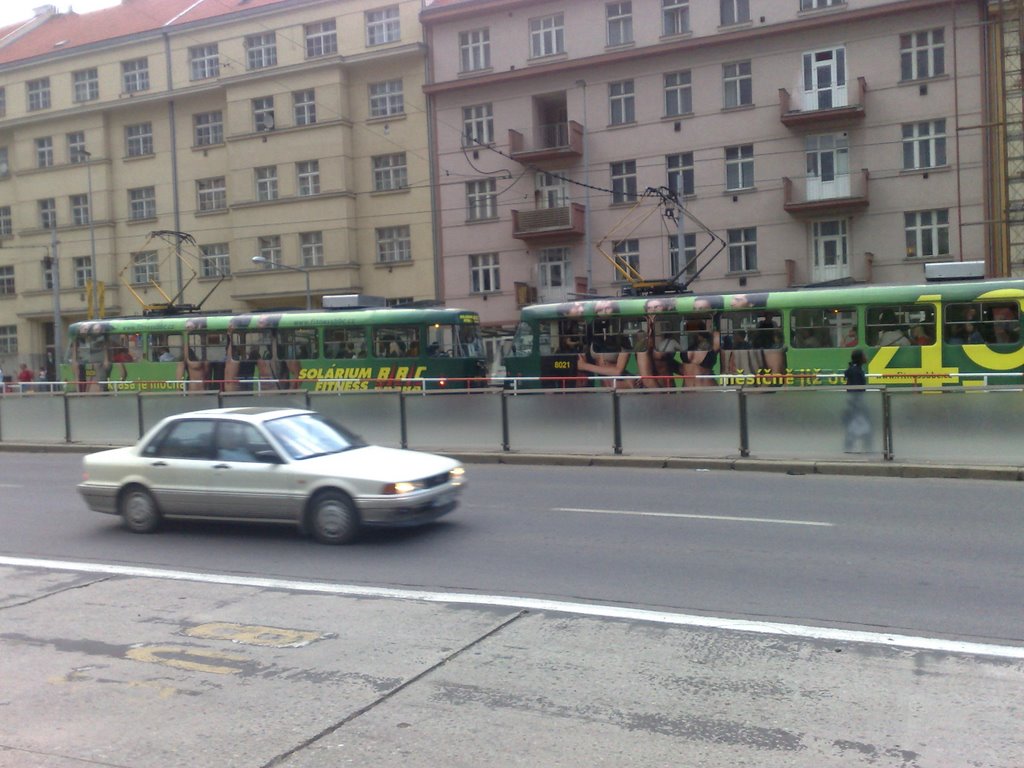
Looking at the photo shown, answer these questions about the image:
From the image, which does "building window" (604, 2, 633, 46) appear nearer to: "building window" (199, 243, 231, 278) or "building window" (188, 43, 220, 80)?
"building window" (188, 43, 220, 80)

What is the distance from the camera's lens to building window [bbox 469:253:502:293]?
131ft

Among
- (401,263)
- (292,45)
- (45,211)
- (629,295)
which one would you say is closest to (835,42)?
(629,295)

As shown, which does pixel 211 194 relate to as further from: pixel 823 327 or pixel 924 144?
pixel 823 327

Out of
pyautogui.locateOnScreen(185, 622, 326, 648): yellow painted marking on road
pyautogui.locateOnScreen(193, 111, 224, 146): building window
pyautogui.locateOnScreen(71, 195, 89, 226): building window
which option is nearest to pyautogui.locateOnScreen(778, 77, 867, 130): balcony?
pyautogui.locateOnScreen(193, 111, 224, 146): building window

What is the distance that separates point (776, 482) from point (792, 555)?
5.24 metres

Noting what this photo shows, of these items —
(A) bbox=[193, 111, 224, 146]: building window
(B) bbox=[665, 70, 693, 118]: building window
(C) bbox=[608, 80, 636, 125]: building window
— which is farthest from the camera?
(A) bbox=[193, 111, 224, 146]: building window

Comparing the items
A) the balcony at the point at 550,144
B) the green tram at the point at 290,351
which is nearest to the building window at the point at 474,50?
the balcony at the point at 550,144

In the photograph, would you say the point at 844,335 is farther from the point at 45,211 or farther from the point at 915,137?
the point at 45,211

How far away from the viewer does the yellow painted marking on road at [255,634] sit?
709 cm

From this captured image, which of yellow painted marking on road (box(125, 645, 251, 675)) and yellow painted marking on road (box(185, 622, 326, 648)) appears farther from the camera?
yellow painted marking on road (box(185, 622, 326, 648))

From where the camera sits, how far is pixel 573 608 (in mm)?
A: 7816

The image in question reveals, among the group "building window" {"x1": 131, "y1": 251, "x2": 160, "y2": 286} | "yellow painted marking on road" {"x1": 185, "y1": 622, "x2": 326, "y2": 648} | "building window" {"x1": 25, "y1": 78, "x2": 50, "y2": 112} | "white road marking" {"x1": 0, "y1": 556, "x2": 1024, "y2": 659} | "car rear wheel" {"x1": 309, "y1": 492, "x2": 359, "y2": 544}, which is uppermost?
"building window" {"x1": 25, "y1": 78, "x2": 50, "y2": 112}

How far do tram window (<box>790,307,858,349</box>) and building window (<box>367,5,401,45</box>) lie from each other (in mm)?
23748

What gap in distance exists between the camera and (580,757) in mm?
4992
